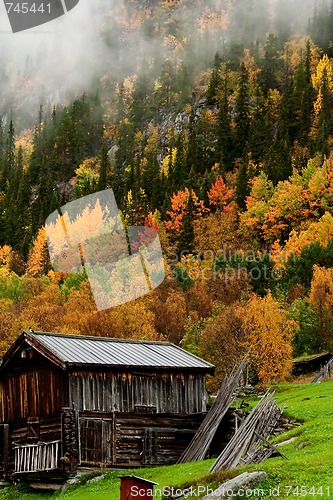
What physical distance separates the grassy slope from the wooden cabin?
5.26 ft

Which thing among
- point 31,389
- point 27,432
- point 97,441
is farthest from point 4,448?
point 97,441

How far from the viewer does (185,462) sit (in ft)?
122

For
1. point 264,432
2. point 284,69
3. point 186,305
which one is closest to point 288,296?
→ point 186,305

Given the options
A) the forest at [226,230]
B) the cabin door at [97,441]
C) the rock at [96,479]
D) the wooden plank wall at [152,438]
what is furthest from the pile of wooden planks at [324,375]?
the rock at [96,479]

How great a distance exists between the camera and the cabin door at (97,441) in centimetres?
3581

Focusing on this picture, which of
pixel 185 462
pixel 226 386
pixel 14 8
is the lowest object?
pixel 185 462

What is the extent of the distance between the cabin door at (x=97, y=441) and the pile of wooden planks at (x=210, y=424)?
148 inches

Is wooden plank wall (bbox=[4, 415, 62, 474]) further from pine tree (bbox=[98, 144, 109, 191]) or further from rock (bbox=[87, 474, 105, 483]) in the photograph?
pine tree (bbox=[98, 144, 109, 191])

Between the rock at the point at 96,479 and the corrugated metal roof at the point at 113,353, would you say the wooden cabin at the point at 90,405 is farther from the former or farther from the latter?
the rock at the point at 96,479

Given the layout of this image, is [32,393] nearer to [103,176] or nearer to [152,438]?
[152,438]

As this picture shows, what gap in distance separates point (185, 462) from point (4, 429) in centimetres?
923

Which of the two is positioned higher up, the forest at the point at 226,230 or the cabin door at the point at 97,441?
the cabin door at the point at 97,441

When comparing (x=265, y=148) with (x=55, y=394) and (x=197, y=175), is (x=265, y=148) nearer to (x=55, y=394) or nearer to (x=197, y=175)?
(x=197, y=175)

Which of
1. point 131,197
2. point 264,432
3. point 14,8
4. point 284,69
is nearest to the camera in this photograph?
point 14,8
